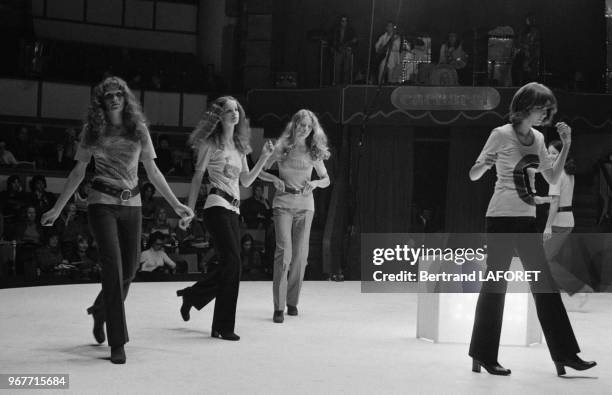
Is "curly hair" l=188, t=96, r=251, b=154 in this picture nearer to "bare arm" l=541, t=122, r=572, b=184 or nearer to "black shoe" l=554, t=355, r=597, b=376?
"bare arm" l=541, t=122, r=572, b=184

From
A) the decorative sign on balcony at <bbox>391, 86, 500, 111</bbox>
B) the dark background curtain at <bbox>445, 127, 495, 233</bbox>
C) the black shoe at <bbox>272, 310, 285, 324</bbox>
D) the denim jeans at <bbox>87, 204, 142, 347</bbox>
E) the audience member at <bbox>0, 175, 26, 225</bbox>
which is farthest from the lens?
the dark background curtain at <bbox>445, 127, 495, 233</bbox>

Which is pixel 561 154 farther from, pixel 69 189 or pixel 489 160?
pixel 69 189

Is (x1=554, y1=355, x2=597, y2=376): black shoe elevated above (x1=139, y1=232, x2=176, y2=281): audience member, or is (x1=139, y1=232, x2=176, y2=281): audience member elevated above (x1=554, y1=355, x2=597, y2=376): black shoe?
(x1=554, y1=355, x2=597, y2=376): black shoe

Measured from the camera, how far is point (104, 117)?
4949mm

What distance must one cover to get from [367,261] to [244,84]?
485 cm

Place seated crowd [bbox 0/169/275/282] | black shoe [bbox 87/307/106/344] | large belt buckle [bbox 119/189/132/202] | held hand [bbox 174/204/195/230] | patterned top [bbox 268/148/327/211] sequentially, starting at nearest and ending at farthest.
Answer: large belt buckle [bbox 119/189/132/202] → held hand [bbox 174/204/195/230] → black shoe [bbox 87/307/106/344] → patterned top [bbox 268/148/327/211] → seated crowd [bbox 0/169/275/282]

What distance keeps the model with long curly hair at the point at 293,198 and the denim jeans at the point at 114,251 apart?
192cm

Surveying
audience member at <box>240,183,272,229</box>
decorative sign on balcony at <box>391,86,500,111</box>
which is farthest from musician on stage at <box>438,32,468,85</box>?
audience member at <box>240,183,272,229</box>

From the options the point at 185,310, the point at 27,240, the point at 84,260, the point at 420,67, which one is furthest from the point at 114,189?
the point at 420,67

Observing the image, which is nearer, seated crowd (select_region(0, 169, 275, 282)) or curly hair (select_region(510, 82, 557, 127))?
curly hair (select_region(510, 82, 557, 127))

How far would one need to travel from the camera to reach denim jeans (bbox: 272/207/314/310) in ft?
22.3

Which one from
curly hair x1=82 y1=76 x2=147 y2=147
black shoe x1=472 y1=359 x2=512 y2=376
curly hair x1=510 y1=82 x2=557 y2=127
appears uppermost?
curly hair x1=510 y1=82 x2=557 y2=127

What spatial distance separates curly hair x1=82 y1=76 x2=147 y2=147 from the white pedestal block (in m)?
2.16

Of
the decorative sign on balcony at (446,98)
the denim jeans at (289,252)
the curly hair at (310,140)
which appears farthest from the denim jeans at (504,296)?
the decorative sign on balcony at (446,98)
